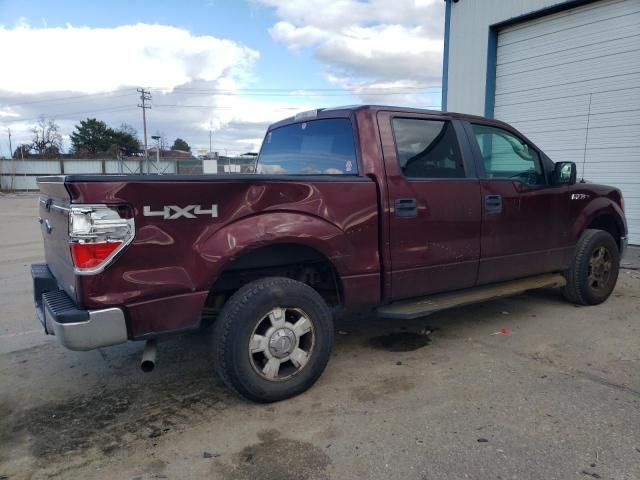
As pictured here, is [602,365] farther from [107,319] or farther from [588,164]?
[588,164]

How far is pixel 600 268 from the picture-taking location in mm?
5363

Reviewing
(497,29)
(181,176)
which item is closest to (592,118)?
(497,29)

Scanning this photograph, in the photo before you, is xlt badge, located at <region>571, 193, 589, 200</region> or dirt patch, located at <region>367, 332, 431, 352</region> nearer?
dirt patch, located at <region>367, 332, 431, 352</region>

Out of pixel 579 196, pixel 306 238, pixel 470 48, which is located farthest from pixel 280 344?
pixel 470 48

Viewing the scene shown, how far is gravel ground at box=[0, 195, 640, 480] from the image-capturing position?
257cm

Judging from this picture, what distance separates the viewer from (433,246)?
3.91 m

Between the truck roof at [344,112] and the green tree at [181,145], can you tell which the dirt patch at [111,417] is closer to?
the truck roof at [344,112]

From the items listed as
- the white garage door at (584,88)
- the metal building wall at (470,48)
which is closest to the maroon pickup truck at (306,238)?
the white garage door at (584,88)

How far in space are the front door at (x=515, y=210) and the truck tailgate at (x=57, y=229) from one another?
3.19m

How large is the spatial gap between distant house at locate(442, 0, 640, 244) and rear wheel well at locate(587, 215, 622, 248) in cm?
396

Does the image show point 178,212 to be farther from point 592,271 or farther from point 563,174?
point 592,271

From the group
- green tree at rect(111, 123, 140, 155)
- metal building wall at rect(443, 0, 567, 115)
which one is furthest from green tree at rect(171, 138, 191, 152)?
metal building wall at rect(443, 0, 567, 115)

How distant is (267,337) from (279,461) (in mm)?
795

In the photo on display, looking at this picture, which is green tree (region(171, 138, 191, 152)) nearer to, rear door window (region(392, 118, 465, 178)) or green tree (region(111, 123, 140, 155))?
green tree (region(111, 123, 140, 155))
